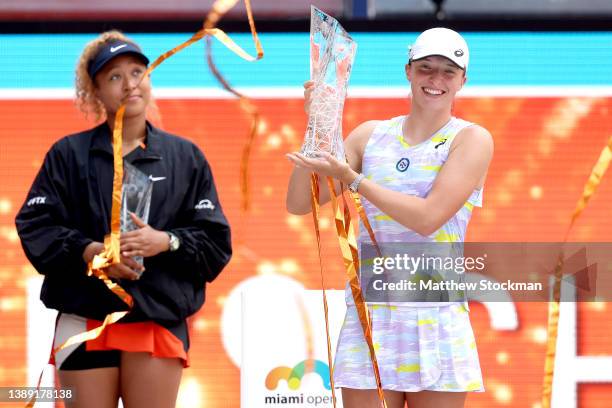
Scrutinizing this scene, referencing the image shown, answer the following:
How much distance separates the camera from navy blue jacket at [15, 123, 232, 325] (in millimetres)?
2689

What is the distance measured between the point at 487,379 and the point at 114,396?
152 centimetres

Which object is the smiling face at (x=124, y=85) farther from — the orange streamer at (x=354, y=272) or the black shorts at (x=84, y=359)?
the orange streamer at (x=354, y=272)

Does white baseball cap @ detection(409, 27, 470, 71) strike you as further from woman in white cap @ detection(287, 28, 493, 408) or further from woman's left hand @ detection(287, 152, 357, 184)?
woman's left hand @ detection(287, 152, 357, 184)

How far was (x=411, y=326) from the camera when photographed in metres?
2.20

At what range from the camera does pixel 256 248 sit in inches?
146

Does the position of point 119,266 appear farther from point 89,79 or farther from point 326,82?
point 326,82

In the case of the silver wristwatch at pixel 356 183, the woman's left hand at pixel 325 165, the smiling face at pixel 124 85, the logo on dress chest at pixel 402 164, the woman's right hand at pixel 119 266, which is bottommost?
the woman's right hand at pixel 119 266

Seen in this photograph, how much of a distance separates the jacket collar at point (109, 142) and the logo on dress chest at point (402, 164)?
0.82 m

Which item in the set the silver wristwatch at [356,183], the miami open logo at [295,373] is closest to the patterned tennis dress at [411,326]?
the silver wristwatch at [356,183]

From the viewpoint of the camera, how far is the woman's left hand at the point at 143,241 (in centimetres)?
264

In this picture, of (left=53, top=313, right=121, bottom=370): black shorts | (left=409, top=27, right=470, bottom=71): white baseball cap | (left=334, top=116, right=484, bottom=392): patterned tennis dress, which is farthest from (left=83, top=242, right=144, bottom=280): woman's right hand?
(left=409, top=27, right=470, bottom=71): white baseball cap

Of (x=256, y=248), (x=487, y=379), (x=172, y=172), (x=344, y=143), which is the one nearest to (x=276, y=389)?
(x=256, y=248)

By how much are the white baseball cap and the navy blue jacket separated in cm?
85

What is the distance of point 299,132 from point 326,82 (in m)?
1.50
